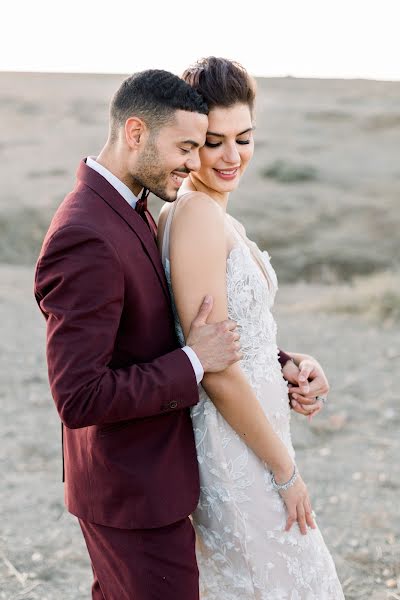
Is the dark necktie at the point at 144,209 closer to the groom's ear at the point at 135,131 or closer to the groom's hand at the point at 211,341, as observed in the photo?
the groom's ear at the point at 135,131

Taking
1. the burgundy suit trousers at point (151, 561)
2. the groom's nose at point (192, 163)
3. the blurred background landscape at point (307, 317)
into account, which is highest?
the groom's nose at point (192, 163)

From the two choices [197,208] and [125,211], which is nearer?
[125,211]

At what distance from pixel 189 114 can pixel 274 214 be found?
48.7 feet

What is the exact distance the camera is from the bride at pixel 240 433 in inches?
91.4

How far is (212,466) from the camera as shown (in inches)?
94.0

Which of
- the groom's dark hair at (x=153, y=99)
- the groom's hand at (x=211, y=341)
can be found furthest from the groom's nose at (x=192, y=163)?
the groom's hand at (x=211, y=341)

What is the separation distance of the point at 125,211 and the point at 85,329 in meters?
0.37

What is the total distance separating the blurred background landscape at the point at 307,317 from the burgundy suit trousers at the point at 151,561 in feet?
5.53

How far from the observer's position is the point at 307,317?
28.9 feet

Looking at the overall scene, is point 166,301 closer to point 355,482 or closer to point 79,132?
point 355,482

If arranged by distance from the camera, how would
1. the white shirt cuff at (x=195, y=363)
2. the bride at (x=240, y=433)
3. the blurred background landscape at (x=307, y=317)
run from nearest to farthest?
the white shirt cuff at (x=195, y=363) → the bride at (x=240, y=433) → the blurred background landscape at (x=307, y=317)


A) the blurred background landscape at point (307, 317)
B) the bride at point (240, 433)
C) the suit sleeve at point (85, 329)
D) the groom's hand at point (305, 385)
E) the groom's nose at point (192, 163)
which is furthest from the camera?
the blurred background landscape at point (307, 317)

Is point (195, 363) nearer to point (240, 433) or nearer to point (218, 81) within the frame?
point (240, 433)

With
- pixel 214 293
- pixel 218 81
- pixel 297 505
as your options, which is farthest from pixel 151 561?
pixel 218 81
